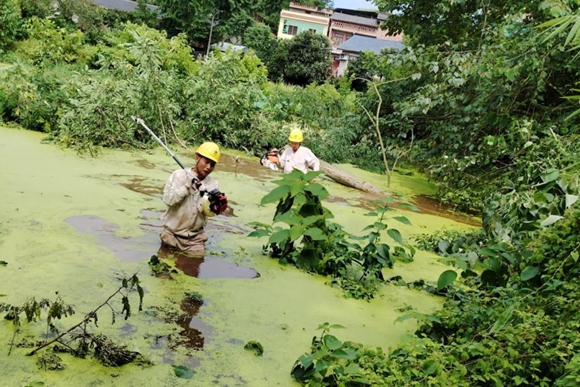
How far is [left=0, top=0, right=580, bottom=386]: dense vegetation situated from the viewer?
2.86 metres

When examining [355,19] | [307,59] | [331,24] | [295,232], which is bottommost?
[295,232]

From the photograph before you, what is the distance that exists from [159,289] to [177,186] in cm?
93

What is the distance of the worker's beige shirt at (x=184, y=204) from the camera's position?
175 inches

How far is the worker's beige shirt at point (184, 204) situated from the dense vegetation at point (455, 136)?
1.97 feet

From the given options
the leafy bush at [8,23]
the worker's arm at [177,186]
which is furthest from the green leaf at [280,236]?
the leafy bush at [8,23]

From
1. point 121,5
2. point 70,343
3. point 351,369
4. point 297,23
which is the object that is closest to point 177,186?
point 70,343

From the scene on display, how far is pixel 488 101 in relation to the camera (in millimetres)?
7738

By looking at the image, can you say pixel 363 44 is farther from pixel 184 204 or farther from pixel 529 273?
pixel 529 273

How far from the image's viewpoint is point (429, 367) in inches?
108

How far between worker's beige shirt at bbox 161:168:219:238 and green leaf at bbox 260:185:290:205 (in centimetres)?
48

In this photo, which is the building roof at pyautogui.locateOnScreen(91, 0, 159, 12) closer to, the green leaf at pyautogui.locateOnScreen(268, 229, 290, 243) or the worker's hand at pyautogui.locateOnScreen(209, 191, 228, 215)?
the worker's hand at pyautogui.locateOnScreen(209, 191, 228, 215)

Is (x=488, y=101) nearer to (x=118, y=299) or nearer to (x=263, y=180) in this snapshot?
(x=263, y=180)

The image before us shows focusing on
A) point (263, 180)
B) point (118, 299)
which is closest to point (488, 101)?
point (263, 180)

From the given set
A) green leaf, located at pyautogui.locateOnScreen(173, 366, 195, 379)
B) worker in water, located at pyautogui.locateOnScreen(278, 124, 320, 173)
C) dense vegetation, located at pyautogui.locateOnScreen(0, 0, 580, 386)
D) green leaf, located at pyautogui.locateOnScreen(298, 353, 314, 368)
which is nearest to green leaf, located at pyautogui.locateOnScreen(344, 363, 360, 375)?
dense vegetation, located at pyautogui.locateOnScreen(0, 0, 580, 386)
